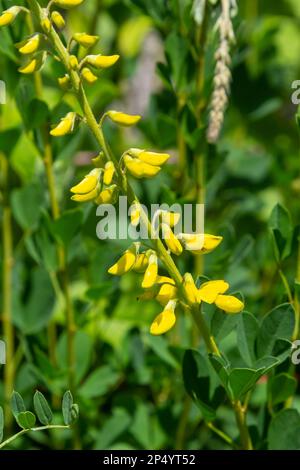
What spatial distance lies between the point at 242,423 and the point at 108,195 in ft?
1.00

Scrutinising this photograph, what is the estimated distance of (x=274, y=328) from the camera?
0.89 m

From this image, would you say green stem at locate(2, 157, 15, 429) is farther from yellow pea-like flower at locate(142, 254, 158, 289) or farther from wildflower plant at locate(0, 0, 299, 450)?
yellow pea-like flower at locate(142, 254, 158, 289)

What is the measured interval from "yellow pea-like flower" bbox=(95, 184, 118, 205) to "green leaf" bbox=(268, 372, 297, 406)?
11.8 inches

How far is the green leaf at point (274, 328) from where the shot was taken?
0.88 m

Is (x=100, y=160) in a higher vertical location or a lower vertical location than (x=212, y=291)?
higher

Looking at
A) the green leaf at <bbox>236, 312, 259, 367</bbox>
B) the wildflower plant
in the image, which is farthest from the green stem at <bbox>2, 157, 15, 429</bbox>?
the green leaf at <bbox>236, 312, 259, 367</bbox>

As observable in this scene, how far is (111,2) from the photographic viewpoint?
5.62 feet

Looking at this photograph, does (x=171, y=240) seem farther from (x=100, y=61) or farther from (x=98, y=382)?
(x=98, y=382)

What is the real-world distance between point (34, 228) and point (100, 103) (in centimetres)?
36

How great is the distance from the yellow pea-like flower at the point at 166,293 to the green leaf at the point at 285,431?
0.22 m

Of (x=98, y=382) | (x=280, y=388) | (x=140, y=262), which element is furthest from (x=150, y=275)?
(x=98, y=382)

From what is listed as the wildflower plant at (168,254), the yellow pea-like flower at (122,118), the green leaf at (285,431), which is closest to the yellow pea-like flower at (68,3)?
the wildflower plant at (168,254)

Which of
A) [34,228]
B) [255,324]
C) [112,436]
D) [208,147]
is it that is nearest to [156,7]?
[208,147]

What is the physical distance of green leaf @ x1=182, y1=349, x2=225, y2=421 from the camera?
36.2 inches
